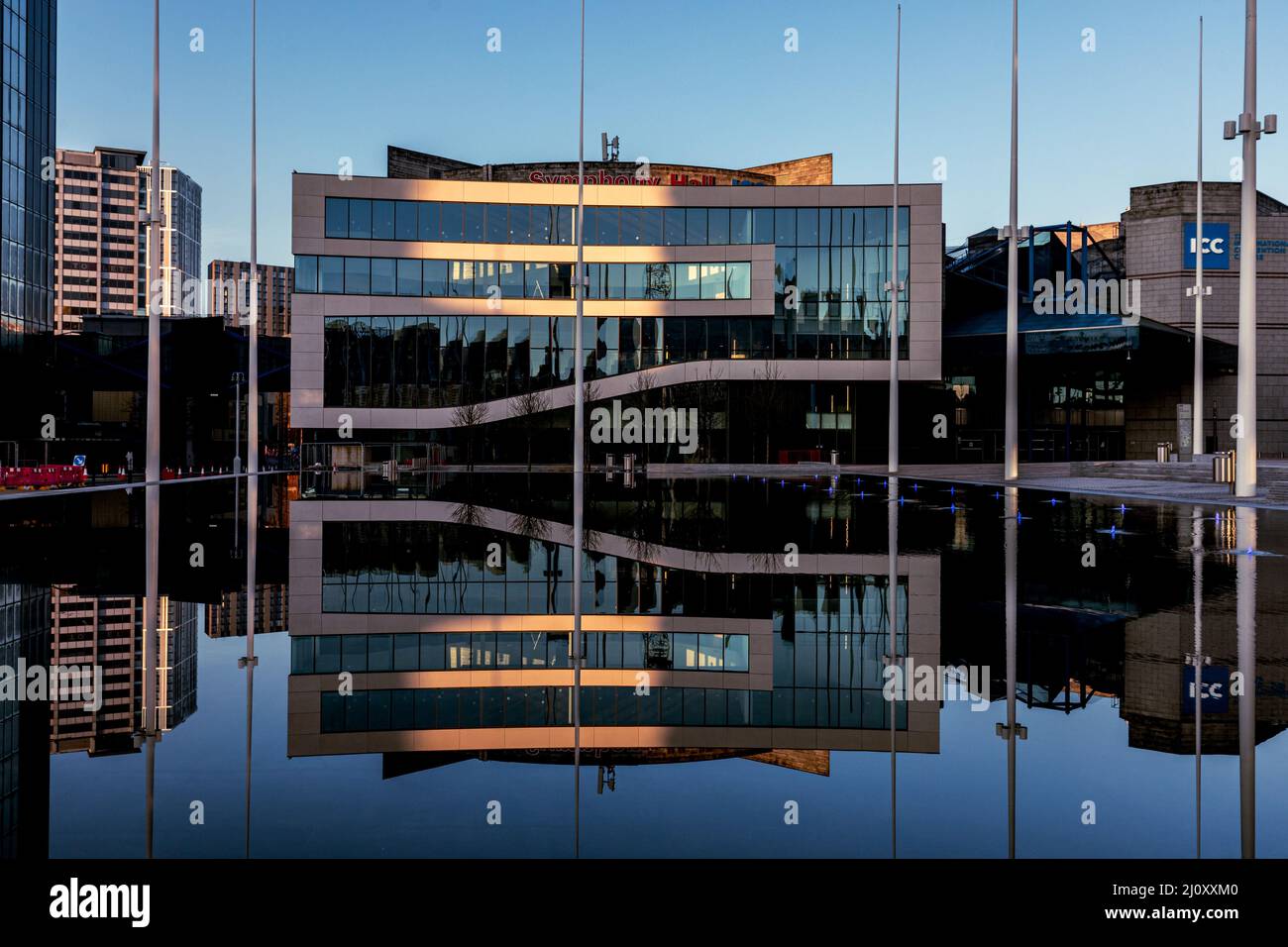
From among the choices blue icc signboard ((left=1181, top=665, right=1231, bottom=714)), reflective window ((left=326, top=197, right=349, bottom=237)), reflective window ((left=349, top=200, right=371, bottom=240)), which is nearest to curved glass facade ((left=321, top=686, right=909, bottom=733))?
blue icc signboard ((left=1181, top=665, right=1231, bottom=714))

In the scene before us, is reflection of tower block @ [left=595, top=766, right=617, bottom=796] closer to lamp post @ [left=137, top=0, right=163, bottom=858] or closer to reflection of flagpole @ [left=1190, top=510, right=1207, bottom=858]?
lamp post @ [left=137, top=0, right=163, bottom=858]

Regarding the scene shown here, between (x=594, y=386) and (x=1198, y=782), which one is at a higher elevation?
(x=594, y=386)

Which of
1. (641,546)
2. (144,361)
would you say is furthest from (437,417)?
(641,546)

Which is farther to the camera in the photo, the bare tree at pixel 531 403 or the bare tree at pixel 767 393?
the bare tree at pixel 531 403

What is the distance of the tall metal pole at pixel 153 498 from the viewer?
6.68 meters

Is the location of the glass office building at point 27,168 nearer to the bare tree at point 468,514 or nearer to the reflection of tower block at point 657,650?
the bare tree at point 468,514

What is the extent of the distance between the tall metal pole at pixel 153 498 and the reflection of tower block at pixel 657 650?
12.5 feet

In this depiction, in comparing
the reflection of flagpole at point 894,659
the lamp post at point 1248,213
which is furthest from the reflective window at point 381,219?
the reflection of flagpole at point 894,659

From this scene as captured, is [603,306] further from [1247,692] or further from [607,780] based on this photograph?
[607,780]

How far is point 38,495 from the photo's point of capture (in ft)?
100
